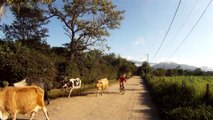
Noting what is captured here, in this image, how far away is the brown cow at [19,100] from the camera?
34.9 ft

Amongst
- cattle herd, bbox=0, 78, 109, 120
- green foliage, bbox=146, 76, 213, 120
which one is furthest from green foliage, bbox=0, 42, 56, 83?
cattle herd, bbox=0, 78, 109, 120

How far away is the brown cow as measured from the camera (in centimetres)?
1065

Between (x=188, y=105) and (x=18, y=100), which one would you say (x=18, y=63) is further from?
(x=188, y=105)

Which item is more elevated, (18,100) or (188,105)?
(18,100)

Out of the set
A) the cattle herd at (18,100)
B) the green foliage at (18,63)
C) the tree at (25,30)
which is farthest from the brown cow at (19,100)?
the tree at (25,30)

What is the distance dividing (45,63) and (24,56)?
224 centimetres

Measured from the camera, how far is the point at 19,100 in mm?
11141

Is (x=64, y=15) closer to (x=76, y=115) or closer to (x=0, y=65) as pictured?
(x=0, y=65)

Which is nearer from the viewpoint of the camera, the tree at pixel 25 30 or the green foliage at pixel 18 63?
the green foliage at pixel 18 63

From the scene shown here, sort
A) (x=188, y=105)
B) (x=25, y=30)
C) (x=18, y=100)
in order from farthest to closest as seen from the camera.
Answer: (x=25, y=30) → (x=188, y=105) → (x=18, y=100)

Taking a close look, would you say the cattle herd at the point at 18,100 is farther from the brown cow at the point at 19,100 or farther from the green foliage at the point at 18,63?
the green foliage at the point at 18,63

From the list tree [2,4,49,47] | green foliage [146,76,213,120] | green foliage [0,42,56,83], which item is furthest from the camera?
tree [2,4,49,47]

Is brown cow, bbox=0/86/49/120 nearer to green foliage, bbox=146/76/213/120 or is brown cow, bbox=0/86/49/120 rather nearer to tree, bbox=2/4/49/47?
green foliage, bbox=146/76/213/120

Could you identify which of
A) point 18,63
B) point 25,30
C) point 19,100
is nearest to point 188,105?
point 19,100
